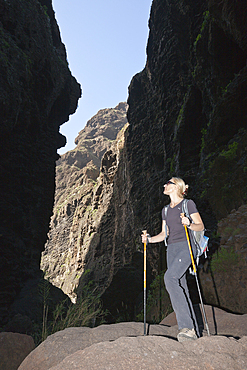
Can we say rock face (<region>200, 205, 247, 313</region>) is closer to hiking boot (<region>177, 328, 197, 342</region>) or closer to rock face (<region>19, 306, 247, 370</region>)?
hiking boot (<region>177, 328, 197, 342</region>)

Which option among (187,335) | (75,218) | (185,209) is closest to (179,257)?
(185,209)

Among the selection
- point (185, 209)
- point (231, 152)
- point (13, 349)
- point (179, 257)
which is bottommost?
point (13, 349)

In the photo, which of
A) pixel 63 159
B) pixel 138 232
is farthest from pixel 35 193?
pixel 63 159

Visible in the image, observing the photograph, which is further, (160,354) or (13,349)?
(13,349)

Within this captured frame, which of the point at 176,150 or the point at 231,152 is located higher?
the point at 176,150

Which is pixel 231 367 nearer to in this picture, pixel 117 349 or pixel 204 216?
pixel 117 349

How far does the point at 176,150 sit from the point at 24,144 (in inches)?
375

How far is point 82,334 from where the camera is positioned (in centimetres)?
290

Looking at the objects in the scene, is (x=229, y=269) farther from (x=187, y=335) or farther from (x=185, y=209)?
(x=187, y=335)

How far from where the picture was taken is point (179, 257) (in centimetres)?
279

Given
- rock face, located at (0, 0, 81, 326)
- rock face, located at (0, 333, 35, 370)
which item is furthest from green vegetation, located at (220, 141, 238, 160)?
rock face, located at (0, 0, 81, 326)

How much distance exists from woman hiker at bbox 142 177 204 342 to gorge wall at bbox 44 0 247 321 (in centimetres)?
305

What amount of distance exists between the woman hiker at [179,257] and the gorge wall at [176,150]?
10.0 ft

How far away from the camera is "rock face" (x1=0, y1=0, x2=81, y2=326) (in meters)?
11.9
